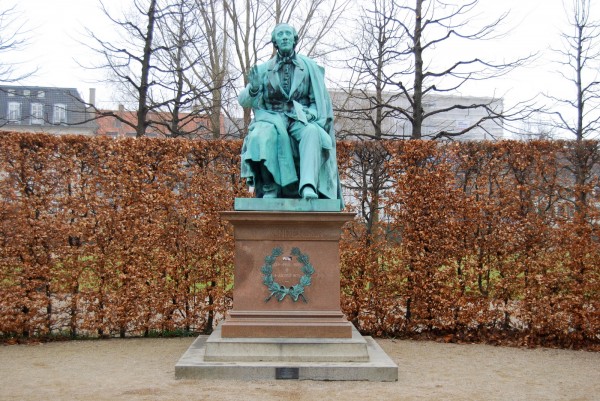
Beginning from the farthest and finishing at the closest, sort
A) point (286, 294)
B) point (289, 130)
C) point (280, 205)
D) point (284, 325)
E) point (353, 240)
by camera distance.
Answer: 1. point (353, 240)
2. point (289, 130)
3. point (280, 205)
4. point (286, 294)
5. point (284, 325)

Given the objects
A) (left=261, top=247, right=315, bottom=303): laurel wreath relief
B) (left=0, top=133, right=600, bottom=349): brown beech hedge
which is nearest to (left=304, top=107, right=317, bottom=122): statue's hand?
(left=261, top=247, right=315, bottom=303): laurel wreath relief

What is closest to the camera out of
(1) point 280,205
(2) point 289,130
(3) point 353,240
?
(1) point 280,205

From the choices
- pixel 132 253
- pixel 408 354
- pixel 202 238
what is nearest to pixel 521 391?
pixel 408 354

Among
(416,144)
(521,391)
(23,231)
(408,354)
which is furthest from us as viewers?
(416,144)

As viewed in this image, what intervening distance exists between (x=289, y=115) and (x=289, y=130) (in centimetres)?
18

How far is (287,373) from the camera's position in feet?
18.3

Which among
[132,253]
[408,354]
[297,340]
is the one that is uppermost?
[132,253]

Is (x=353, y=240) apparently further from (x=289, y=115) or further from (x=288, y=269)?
(x=288, y=269)

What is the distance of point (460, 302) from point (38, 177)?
6081 millimetres

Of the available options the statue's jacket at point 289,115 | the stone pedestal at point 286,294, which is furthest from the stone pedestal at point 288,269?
the statue's jacket at point 289,115

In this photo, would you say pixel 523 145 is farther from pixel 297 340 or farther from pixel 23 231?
pixel 23 231

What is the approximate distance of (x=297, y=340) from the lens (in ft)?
19.2

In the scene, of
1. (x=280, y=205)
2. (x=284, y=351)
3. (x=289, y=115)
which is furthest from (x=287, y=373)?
(x=289, y=115)

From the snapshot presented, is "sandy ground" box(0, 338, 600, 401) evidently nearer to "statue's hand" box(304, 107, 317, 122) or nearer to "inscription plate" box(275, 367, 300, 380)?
"inscription plate" box(275, 367, 300, 380)
